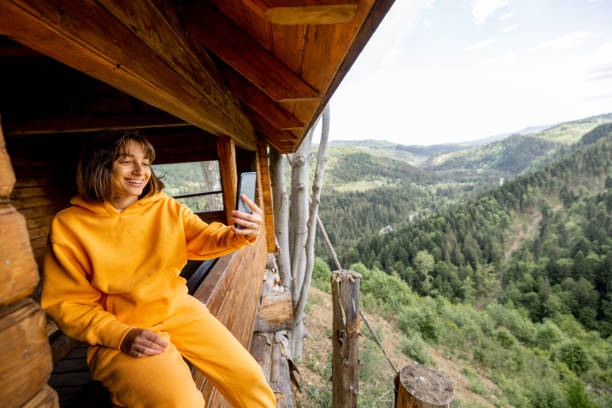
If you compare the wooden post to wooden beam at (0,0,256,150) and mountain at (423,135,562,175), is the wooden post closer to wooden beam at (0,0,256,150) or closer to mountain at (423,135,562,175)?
wooden beam at (0,0,256,150)

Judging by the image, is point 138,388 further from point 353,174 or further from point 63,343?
point 353,174

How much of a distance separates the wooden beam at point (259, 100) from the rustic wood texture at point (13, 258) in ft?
6.99

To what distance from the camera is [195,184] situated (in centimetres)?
6344

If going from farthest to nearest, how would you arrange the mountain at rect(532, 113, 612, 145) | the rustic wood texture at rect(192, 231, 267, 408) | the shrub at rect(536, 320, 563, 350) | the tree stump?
1. the mountain at rect(532, 113, 612, 145)
2. the shrub at rect(536, 320, 563, 350)
3. the tree stump
4. the rustic wood texture at rect(192, 231, 267, 408)

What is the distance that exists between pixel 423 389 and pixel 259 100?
2962mm

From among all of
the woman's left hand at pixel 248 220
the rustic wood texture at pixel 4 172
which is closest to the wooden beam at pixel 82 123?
the woman's left hand at pixel 248 220

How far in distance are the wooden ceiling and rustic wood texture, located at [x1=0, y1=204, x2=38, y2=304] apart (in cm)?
44

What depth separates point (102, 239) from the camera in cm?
124

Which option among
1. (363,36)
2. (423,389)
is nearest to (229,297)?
(423,389)

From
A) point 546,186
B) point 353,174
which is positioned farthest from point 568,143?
point 353,174

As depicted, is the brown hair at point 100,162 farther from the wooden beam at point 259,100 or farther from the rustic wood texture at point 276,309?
the rustic wood texture at point 276,309

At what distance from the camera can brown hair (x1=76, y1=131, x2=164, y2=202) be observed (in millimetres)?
1279

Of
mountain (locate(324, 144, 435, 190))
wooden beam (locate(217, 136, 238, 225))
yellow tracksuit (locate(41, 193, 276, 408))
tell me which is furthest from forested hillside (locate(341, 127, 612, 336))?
mountain (locate(324, 144, 435, 190))

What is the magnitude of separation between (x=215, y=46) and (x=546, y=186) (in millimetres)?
109328
